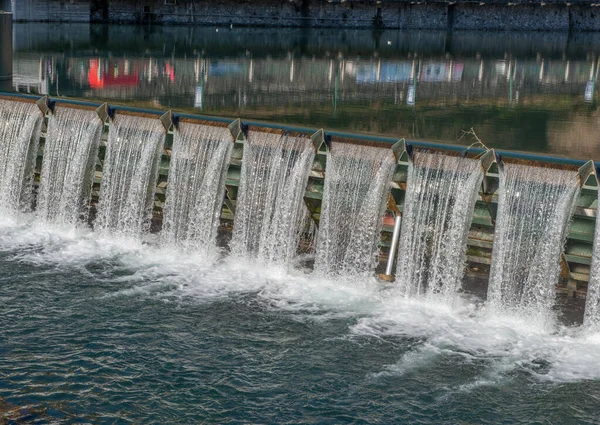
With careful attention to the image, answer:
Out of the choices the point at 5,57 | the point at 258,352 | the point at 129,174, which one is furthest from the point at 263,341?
the point at 5,57

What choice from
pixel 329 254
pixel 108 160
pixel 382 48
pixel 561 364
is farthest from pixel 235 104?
pixel 382 48

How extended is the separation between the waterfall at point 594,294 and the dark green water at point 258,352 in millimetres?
276

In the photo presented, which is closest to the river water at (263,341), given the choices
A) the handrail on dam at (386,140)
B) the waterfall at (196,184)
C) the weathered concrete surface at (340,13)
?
the waterfall at (196,184)

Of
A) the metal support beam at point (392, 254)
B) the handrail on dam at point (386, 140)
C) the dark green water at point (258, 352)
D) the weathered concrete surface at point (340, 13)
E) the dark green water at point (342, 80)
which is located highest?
the weathered concrete surface at point (340, 13)

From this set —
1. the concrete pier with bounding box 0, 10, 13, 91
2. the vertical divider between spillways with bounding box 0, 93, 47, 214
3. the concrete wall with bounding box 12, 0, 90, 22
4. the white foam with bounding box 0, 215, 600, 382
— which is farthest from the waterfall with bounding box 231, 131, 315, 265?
the concrete wall with bounding box 12, 0, 90, 22

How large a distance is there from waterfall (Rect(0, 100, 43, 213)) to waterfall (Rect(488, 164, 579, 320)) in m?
11.8

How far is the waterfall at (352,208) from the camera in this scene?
20.9 m

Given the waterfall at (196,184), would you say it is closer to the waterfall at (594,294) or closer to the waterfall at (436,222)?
the waterfall at (436,222)

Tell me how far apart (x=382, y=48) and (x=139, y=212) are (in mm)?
49836

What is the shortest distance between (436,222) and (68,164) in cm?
936

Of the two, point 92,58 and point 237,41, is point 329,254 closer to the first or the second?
point 92,58

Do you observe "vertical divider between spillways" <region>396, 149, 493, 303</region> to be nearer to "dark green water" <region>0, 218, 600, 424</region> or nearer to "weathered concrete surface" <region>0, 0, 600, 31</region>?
"dark green water" <region>0, 218, 600, 424</region>

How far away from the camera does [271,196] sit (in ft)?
72.6

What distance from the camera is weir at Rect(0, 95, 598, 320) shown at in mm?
19594
